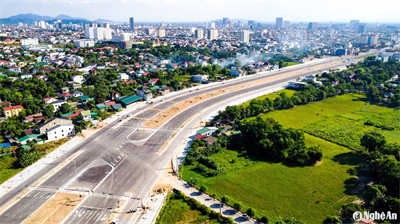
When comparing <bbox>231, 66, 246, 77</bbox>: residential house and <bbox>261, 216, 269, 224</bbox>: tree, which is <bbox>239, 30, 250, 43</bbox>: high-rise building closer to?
<bbox>231, 66, 246, 77</bbox>: residential house

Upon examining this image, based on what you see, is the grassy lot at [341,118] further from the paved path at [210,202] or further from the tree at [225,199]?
the paved path at [210,202]

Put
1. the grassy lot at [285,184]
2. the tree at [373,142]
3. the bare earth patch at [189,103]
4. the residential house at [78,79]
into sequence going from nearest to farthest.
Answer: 1. the grassy lot at [285,184]
2. the tree at [373,142]
3. the bare earth patch at [189,103]
4. the residential house at [78,79]

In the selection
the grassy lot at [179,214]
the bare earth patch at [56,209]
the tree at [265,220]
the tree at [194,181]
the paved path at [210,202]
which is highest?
the tree at [194,181]

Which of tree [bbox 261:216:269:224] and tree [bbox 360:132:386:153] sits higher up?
tree [bbox 360:132:386:153]

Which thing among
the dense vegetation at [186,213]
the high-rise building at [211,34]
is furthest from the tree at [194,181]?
the high-rise building at [211,34]

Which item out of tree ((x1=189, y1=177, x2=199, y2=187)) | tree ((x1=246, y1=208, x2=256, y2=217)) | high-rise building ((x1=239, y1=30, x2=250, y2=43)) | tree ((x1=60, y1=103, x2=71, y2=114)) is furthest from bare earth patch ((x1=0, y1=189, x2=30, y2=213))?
high-rise building ((x1=239, y1=30, x2=250, y2=43))

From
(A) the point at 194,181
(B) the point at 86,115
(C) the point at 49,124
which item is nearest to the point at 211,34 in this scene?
(B) the point at 86,115

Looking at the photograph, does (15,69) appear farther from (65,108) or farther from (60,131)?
(60,131)
